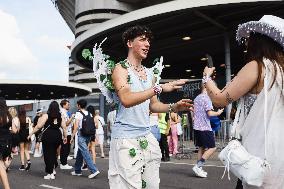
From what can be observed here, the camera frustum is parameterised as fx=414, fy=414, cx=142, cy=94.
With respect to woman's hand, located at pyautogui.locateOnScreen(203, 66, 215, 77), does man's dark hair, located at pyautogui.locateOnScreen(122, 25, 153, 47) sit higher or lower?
higher

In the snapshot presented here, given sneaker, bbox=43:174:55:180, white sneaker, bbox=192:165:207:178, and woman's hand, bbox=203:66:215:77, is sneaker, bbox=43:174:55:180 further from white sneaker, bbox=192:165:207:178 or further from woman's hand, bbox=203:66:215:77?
woman's hand, bbox=203:66:215:77

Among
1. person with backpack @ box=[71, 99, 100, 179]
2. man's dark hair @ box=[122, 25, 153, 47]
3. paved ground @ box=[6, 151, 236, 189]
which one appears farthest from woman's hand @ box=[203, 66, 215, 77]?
person with backpack @ box=[71, 99, 100, 179]

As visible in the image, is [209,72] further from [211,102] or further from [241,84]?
[211,102]

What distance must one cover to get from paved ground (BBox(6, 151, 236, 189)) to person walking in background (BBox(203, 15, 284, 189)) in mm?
5448

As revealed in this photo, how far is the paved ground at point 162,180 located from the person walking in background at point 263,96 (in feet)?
17.9

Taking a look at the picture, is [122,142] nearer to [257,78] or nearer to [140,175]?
[140,175]

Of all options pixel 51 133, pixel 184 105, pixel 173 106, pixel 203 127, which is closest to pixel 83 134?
pixel 51 133

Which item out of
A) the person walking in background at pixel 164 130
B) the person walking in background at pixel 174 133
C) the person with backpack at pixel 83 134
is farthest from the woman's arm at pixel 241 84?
the person walking in background at pixel 174 133

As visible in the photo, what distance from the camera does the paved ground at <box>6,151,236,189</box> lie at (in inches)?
318

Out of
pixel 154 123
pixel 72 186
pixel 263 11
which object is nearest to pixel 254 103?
pixel 72 186

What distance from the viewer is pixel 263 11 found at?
18.6 m

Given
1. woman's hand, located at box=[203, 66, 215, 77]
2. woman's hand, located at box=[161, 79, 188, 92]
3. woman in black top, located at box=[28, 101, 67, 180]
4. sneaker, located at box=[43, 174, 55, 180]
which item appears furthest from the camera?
woman in black top, located at box=[28, 101, 67, 180]

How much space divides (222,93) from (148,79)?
3.50ft

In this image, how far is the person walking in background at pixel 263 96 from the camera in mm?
2355
